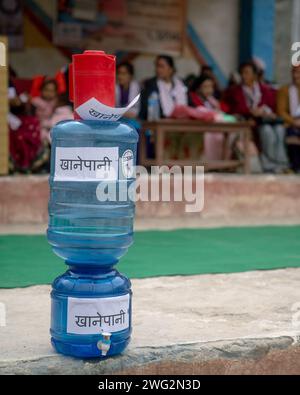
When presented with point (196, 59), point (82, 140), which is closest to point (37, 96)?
point (196, 59)

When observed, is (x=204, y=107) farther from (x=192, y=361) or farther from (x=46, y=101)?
(x=192, y=361)

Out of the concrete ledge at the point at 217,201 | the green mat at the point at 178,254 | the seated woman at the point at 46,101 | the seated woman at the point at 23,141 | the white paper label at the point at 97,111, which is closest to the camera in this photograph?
the white paper label at the point at 97,111

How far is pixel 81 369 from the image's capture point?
7.57ft

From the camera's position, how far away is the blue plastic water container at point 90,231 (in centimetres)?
230

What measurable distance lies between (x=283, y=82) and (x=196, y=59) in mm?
1820

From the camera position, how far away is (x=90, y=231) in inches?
92.1

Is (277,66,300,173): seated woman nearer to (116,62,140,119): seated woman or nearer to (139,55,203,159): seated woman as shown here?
(139,55,203,159): seated woman

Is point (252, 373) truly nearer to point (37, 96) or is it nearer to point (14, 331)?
point (14, 331)

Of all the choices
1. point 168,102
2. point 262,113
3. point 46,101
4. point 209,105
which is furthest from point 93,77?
point 262,113

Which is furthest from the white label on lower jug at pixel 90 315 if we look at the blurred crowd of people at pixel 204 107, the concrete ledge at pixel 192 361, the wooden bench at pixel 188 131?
the blurred crowd of people at pixel 204 107

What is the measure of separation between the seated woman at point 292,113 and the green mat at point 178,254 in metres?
2.79

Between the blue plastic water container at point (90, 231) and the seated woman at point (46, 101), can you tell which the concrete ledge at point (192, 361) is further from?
the seated woman at point (46, 101)

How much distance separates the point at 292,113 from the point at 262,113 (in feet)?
1.19

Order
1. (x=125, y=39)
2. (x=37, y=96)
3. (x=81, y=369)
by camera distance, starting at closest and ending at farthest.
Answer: (x=81, y=369)
(x=37, y=96)
(x=125, y=39)
